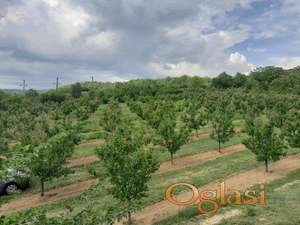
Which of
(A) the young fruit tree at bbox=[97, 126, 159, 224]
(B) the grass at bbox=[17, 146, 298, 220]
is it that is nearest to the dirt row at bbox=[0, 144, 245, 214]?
(B) the grass at bbox=[17, 146, 298, 220]

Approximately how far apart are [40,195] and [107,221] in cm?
1629

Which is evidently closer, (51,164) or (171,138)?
(51,164)

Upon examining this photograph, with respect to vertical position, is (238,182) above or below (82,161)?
below

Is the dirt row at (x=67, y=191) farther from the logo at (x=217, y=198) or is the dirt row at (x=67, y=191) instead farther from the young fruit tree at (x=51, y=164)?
the logo at (x=217, y=198)

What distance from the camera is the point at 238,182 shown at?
68.5ft

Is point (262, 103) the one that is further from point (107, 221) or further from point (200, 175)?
point (107, 221)

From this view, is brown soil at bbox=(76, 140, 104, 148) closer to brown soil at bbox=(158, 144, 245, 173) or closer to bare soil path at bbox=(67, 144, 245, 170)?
bare soil path at bbox=(67, 144, 245, 170)

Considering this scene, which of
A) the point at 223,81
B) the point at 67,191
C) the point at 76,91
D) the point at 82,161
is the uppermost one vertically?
the point at 223,81

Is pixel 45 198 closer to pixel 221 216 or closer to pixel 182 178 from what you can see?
pixel 182 178

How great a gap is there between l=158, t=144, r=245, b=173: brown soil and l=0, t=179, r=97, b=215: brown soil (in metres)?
6.08

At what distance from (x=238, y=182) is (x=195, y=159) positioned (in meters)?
7.39

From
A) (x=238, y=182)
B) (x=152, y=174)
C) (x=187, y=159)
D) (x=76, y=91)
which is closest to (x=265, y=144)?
(x=238, y=182)

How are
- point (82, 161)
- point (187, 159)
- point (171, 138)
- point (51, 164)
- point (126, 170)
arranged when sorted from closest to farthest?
1. point (126, 170)
2. point (51, 164)
3. point (171, 138)
4. point (187, 159)
5. point (82, 161)

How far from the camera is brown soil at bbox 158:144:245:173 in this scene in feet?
86.2
